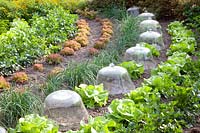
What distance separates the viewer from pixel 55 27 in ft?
30.1

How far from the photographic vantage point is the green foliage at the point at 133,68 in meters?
6.31

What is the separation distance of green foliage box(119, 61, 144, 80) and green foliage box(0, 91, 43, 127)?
1721 millimetres

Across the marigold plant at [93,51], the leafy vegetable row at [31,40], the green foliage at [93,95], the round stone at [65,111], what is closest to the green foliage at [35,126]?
the round stone at [65,111]

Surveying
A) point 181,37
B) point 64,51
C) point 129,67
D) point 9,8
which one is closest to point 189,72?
point 129,67

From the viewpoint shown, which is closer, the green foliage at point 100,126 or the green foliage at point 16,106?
the green foliage at point 100,126

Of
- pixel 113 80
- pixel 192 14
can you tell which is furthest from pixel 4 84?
pixel 192 14

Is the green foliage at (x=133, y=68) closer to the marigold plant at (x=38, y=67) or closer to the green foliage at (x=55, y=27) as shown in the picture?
the marigold plant at (x=38, y=67)

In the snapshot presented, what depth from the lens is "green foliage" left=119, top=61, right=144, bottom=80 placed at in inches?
249

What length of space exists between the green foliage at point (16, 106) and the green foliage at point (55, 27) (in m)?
3.74

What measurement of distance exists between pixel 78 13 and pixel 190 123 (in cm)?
826

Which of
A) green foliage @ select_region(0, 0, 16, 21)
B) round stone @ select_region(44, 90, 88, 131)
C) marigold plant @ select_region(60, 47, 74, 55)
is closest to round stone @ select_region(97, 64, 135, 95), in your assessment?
round stone @ select_region(44, 90, 88, 131)

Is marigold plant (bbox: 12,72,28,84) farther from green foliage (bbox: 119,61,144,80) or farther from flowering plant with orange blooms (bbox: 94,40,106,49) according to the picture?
flowering plant with orange blooms (bbox: 94,40,106,49)

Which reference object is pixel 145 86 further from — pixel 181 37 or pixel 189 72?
pixel 181 37

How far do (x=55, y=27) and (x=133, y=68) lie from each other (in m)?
3.28
